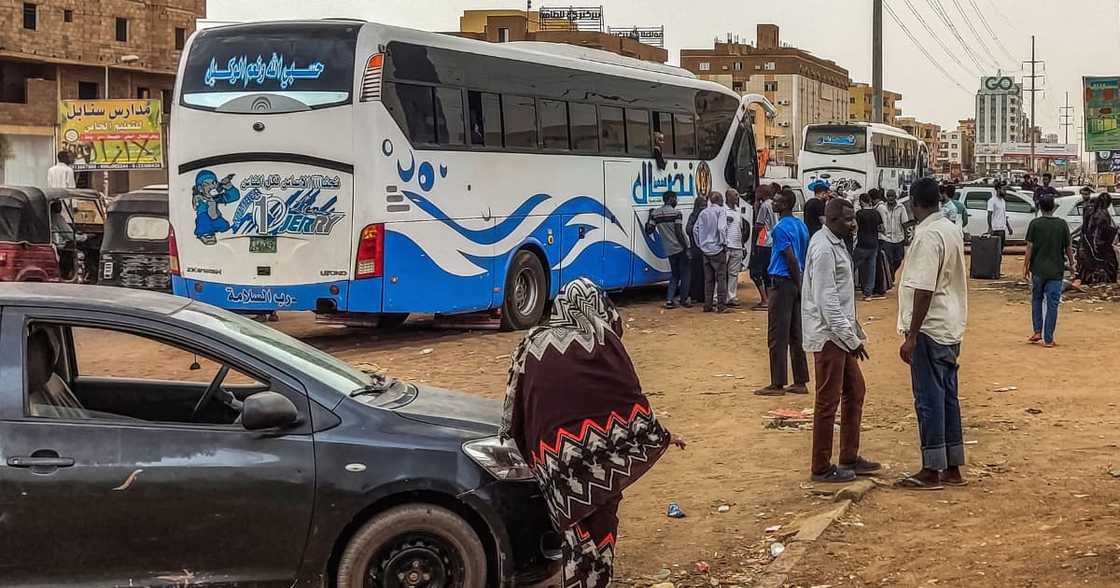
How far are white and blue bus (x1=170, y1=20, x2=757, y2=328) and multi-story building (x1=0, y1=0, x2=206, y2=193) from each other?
39.5 metres

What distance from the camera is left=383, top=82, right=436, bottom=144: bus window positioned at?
46.4ft

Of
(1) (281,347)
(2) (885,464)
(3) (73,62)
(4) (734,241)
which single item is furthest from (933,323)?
(3) (73,62)

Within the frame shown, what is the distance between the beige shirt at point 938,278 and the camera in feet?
24.3

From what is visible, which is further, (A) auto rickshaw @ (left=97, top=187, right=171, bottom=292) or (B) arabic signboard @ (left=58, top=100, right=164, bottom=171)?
(B) arabic signboard @ (left=58, top=100, right=164, bottom=171)

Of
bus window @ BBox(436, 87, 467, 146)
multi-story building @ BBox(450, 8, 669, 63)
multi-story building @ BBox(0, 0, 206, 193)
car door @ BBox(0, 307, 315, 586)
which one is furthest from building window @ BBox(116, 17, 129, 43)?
car door @ BBox(0, 307, 315, 586)

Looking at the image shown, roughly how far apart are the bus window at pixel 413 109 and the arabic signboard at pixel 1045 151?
113018 millimetres

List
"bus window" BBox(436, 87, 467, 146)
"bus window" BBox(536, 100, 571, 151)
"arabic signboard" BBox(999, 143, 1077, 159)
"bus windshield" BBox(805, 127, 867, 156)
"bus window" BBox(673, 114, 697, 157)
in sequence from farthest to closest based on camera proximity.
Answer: "arabic signboard" BBox(999, 143, 1077, 159) < "bus windshield" BBox(805, 127, 867, 156) < "bus window" BBox(673, 114, 697, 157) < "bus window" BBox(536, 100, 571, 151) < "bus window" BBox(436, 87, 467, 146)

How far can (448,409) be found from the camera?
5.77 metres

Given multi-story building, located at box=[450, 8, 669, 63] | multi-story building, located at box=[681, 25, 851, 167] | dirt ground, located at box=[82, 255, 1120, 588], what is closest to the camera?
dirt ground, located at box=[82, 255, 1120, 588]

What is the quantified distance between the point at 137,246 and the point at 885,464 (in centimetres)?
1182

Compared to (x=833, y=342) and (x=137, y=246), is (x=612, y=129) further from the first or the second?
(x=833, y=342)

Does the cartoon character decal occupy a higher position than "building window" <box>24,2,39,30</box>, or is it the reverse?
"building window" <box>24,2,39,30</box>

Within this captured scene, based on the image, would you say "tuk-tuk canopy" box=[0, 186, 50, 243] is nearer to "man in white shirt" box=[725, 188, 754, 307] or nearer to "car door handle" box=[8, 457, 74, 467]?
"man in white shirt" box=[725, 188, 754, 307]

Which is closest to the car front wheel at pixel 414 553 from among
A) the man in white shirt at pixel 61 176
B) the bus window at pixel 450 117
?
the bus window at pixel 450 117
